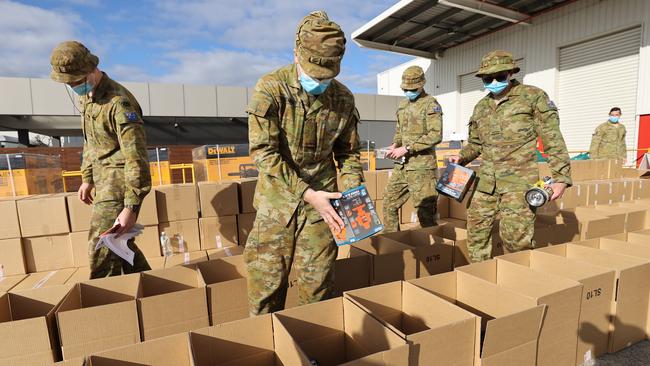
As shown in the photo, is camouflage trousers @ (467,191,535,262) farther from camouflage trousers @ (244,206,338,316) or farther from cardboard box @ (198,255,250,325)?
cardboard box @ (198,255,250,325)

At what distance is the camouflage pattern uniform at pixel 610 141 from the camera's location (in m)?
6.33

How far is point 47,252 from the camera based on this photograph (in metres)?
3.14

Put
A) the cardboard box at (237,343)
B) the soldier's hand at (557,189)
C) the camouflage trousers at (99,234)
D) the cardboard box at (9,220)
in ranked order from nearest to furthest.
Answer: the cardboard box at (237,343) → the camouflage trousers at (99,234) → the soldier's hand at (557,189) → the cardboard box at (9,220)

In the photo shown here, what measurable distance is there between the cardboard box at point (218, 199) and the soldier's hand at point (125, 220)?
1.52 m

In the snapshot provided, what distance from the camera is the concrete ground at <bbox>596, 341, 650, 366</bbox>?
1.67 m

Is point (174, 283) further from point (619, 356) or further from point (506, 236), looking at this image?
point (619, 356)

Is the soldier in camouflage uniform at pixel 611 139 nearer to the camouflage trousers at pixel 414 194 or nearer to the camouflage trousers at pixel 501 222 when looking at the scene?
the camouflage trousers at pixel 414 194

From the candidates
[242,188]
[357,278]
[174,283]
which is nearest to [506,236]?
[357,278]

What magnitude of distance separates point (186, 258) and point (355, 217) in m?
2.42

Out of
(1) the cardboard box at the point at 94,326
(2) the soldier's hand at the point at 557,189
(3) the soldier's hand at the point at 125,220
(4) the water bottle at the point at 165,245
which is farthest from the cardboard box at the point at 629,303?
(4) the water bottle at the point at 165,245

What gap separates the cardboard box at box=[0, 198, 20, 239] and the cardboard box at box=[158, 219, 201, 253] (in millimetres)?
1168

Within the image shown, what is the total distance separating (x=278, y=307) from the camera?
1660 mm

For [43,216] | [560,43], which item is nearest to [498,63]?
[43,216]

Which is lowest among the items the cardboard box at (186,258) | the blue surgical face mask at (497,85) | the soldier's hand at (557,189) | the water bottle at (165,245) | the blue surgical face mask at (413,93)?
the cardboard box at (186,258)
